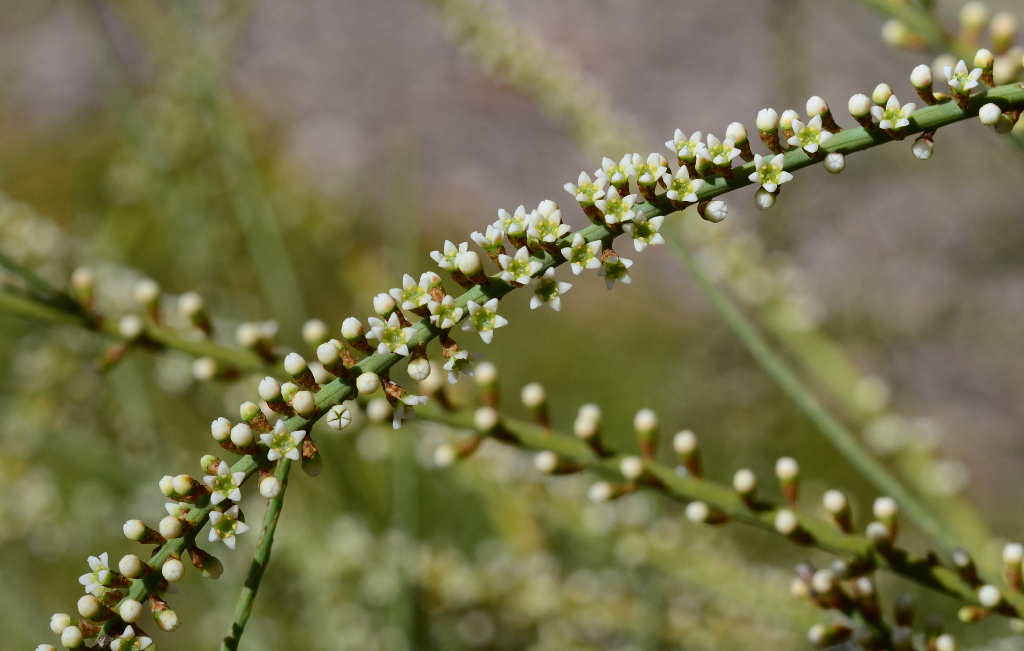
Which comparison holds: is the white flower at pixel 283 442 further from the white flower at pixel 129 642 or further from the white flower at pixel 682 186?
the white flower at pixel 682 186

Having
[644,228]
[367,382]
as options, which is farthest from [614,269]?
[367,382]

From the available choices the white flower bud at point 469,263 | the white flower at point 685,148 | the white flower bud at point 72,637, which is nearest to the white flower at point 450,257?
the white flower bud at point 469,263

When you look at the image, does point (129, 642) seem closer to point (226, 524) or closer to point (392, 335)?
point (226, 524)

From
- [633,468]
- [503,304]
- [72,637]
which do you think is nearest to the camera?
[72,637]

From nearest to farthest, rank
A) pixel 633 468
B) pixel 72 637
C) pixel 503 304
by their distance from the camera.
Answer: pixel 72 637
pixel 633 468
pixel 503 304

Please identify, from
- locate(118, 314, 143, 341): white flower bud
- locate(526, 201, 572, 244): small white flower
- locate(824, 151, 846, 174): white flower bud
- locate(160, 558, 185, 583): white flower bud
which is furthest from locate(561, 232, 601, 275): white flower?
locate(118, 314, 143, 341): white flower bud

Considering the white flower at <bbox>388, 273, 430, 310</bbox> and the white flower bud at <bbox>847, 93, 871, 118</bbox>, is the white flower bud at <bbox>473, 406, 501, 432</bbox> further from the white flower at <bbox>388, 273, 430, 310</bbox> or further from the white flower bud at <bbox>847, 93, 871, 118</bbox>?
the white flower bud at <bbox>847, 93, 871, 118</bbox>

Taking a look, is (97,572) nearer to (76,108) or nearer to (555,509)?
(555,509)
